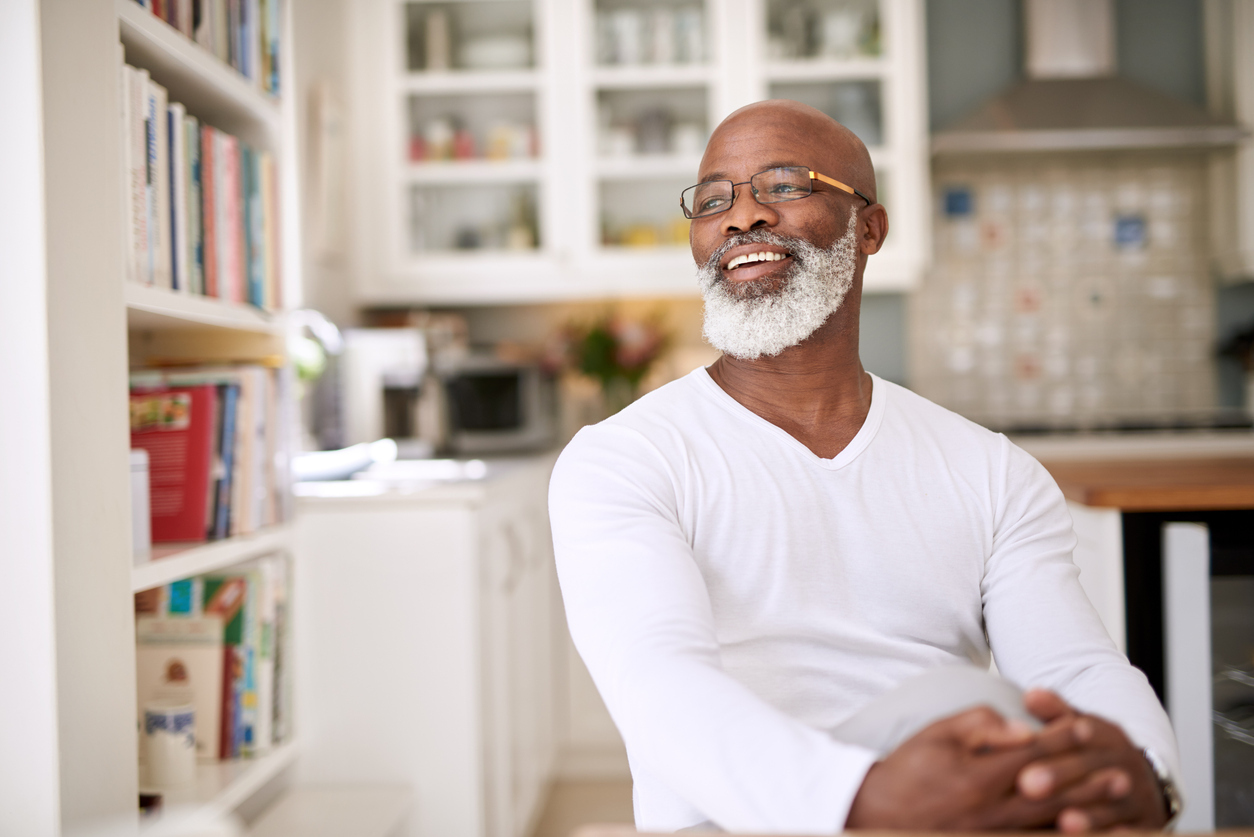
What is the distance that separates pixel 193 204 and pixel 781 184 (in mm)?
859

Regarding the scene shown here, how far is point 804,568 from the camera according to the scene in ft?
3.43

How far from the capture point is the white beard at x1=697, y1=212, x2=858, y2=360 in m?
1.16

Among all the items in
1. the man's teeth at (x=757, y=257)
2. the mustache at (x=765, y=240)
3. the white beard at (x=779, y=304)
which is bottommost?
the white beard at (x=779, y=304)

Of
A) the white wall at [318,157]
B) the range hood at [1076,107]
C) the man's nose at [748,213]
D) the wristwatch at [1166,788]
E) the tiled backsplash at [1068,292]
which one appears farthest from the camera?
the tiled backsplash at [1068,292]

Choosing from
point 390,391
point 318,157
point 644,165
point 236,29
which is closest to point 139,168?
point 236,29

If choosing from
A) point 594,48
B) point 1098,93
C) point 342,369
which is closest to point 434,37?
point 594,48

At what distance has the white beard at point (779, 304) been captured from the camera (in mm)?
1161

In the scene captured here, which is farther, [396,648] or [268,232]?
[396,648]

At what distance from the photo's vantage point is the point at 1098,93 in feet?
10.5

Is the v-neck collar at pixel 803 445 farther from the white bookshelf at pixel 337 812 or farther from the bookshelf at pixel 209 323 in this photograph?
the white bookshelf at pixel 337 812

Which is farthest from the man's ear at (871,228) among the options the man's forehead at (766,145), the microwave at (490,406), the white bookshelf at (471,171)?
the white bookshelf at (471,171)

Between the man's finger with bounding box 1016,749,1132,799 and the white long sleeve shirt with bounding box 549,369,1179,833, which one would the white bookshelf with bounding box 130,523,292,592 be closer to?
the white long sleeve shirt with bounding box 549,369,1179,833

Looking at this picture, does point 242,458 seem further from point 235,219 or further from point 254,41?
point 254,41

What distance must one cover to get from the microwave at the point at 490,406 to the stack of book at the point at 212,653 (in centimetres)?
119
